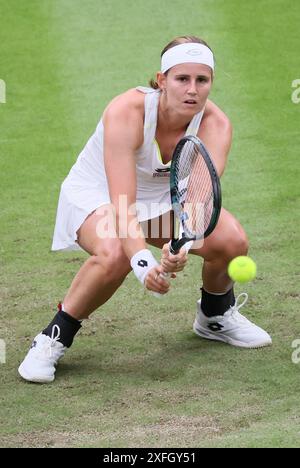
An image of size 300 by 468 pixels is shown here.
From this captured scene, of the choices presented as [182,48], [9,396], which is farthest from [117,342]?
[182,48]

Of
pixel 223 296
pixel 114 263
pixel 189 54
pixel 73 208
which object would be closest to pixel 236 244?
pixel 223 296

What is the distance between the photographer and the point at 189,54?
591 cm

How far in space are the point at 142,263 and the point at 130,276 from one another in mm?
1995

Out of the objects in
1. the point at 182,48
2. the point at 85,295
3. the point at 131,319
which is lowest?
the point at 131,319

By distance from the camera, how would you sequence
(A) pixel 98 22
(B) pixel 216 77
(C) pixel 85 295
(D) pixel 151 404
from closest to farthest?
(D) pixel 151 404 → (C) pixel 85 295 → (B) pixel 216 77 → (A) pixel 98 22

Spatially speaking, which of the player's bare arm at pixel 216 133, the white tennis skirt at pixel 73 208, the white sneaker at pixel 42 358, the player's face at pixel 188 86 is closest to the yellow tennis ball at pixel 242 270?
the player's bare arm at pixel 216 133

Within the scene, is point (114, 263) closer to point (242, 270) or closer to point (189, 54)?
point (242, 270)

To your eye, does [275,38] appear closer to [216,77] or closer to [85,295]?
[216,77]

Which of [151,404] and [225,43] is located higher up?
[225,43]

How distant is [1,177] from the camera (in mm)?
9312

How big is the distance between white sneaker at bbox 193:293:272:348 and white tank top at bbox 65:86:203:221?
70 cm

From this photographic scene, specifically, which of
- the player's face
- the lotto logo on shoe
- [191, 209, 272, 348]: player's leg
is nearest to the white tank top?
the player's face

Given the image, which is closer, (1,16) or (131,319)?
(131,319)
